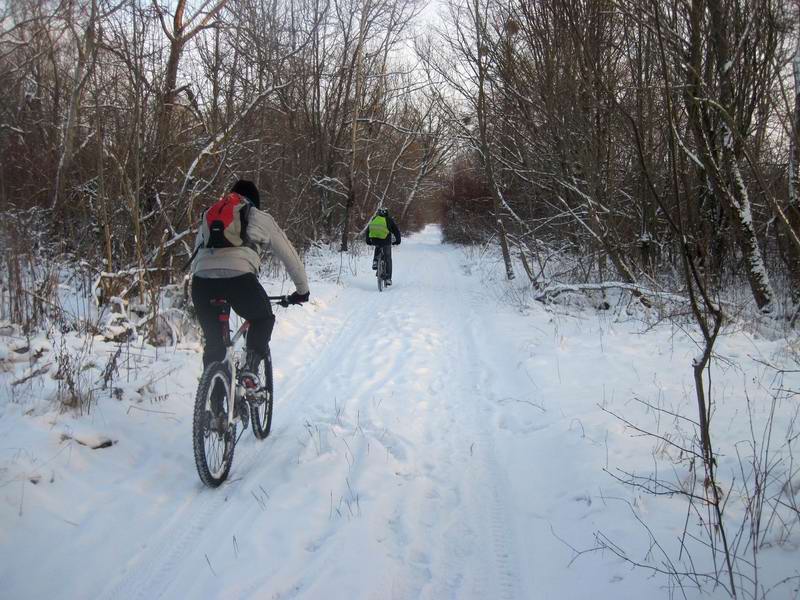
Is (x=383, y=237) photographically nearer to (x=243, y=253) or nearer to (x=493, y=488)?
(x=243, y=253)

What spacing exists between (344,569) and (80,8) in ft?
19.2

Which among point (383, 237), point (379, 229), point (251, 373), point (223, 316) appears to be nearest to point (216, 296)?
point (223, 316)

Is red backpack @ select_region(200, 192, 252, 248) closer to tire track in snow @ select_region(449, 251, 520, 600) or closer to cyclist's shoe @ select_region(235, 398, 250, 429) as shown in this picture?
cyclist's shoe @ select_region(235, 398, 250, 429)

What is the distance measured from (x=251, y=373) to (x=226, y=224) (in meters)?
1.11

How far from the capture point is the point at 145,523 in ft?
8.77

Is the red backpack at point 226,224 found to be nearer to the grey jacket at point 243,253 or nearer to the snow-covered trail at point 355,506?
the grey jacket at point 243,253

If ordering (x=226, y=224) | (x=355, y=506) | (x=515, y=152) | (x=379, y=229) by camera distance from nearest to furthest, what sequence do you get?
(x=355, y=506) < (x=226, y=224) < (x=515, y=152) < (x=379, y=229)

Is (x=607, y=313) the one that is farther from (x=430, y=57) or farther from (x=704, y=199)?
(x=430, y=57)

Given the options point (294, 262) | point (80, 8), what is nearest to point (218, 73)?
point (80, 8)

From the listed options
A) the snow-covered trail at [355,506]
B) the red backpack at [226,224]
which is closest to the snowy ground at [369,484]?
the snow-covered trail at [355,506]

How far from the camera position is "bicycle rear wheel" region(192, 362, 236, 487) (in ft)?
9.23

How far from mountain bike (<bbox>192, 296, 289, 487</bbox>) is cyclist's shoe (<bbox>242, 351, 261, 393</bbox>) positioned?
0.08ft

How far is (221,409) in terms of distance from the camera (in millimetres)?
3137

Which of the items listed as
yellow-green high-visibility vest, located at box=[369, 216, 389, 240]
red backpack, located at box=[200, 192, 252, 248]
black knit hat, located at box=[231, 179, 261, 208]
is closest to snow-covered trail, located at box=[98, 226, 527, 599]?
red backpack, located at box=[200, 192, 252, 248]
